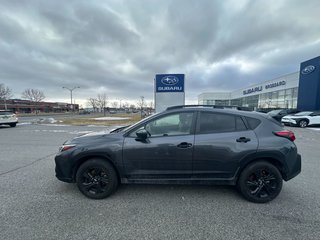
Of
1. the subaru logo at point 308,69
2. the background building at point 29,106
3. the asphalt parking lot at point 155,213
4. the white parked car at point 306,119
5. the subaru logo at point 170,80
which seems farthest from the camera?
the background building at point 29,106

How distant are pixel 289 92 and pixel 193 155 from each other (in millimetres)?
37302

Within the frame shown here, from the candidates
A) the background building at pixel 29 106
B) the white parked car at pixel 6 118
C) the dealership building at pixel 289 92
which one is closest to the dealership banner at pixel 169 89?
the dealership building at pixel 289 92

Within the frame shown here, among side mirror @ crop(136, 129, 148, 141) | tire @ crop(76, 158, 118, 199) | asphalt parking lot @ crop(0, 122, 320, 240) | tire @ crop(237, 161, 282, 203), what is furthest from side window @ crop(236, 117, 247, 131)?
tire @ crop(76, 158, 118, 199)

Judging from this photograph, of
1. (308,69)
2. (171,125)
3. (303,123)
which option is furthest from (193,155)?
(308,69)

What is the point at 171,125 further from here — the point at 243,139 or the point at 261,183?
the point at 261,183

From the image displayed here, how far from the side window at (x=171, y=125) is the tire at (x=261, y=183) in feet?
4.32

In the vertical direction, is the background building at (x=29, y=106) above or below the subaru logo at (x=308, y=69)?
below

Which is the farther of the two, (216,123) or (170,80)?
(170,80)

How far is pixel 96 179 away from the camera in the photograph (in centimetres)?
321

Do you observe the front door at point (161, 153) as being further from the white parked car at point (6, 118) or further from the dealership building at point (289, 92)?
the white parked car at point (6, 118)

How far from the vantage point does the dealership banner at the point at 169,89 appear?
12.3 metres

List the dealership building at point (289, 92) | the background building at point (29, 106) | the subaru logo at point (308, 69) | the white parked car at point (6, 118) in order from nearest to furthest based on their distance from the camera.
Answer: the white parked car at point (6, 118) < the dealership building at point (289, 92) < the subaru logo at point (308, 69) < the background building at point (29, 106)

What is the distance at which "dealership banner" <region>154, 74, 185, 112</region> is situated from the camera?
40.2 ft

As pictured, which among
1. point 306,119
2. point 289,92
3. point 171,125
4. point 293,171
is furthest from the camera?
point 289,92
